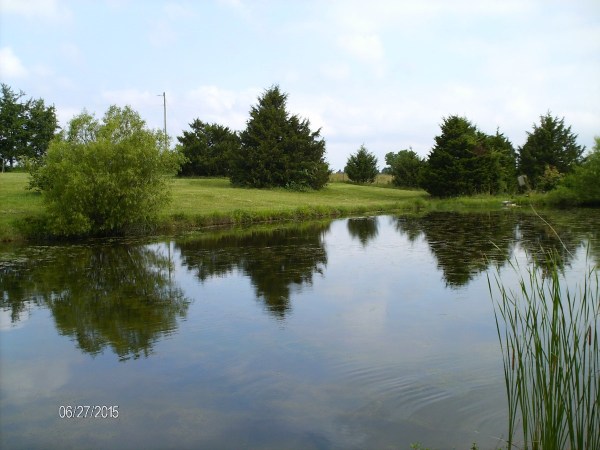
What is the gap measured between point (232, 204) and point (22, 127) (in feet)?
77.3

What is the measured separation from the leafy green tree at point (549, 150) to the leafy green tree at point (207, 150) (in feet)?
77.3

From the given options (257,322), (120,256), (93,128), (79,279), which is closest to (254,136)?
(93,128)

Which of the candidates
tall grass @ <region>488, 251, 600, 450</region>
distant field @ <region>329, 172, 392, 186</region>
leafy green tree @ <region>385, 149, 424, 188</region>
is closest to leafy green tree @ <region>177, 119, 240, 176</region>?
distant field @ <region>329, 172, 392, 186</region>

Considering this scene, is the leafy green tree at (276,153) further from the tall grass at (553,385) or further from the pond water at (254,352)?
the tall grass at (553,385)

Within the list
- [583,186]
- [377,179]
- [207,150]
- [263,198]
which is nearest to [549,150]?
[583,186]

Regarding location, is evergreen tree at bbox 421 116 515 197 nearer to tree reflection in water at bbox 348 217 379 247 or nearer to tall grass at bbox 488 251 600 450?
tree reflection in water at bbox 348 217 379 247

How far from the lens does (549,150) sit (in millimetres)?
38375

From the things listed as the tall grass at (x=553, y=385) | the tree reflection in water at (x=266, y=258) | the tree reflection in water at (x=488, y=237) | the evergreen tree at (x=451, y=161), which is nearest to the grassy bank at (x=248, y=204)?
the evergreen tree at (x=451, y=161)

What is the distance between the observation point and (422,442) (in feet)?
14.6

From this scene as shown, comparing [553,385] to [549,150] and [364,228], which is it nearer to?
[364,228]

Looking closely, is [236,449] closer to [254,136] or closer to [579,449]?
[579,449]

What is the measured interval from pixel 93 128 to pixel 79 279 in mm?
8735

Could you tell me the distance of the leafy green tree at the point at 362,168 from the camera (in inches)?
2014

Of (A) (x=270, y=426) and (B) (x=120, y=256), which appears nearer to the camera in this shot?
(A) (x=270, y=426)
